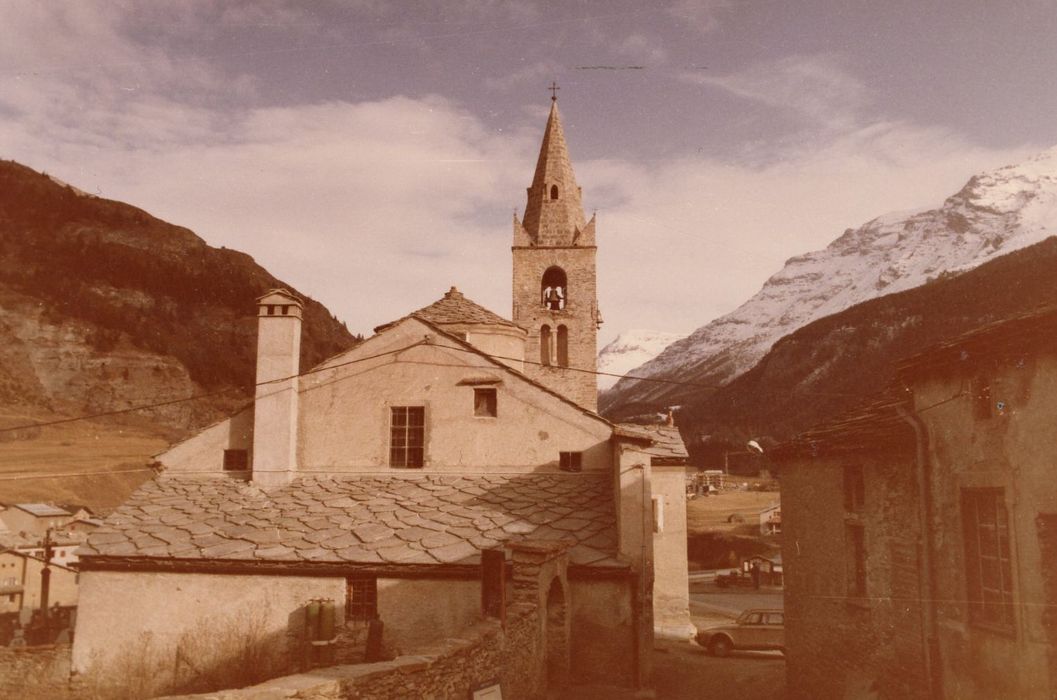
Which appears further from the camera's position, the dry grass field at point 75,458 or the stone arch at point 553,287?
the dry grass field at point 75,458

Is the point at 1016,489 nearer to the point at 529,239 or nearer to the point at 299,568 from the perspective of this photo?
the point at 299,568

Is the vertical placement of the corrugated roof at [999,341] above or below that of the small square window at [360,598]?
above

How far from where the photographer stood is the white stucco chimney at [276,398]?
17.9m

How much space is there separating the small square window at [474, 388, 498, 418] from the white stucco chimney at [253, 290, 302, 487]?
433 centimetres

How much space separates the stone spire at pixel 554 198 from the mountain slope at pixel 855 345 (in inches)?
1905

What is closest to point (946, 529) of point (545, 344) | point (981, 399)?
point (981, 399)

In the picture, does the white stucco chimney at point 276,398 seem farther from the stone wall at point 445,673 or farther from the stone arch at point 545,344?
the stone arch at point 545,344

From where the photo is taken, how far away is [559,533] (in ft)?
50.3

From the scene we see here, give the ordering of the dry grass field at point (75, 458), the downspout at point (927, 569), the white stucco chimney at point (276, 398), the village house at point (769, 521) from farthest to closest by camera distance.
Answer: the dry grass field at point (75, 458) < the village house at point (769, 521) < the white stucco chimney at point (276, 398) < the downspout at point (927, 569)

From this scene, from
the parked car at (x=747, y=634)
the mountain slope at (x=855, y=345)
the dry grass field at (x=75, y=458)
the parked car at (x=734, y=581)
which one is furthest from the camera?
the mountain slope at (x=855, y=345)

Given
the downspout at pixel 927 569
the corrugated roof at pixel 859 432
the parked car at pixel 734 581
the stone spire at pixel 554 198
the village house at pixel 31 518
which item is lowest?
the parked car at pixel 734 581

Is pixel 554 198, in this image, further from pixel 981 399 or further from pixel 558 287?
pixel 981 399

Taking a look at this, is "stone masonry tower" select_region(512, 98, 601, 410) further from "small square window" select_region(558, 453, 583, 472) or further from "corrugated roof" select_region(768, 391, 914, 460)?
"corrugated roof" select_region(768, 391, 914, 460)

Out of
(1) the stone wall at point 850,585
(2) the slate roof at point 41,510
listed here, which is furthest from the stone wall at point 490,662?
(2) the slate roof at point 41,510
